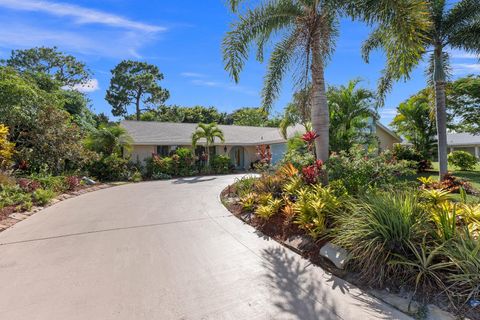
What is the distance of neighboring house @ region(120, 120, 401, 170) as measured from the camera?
20016 millimetres

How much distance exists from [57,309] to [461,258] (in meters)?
5.10

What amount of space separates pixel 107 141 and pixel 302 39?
14.3 metres

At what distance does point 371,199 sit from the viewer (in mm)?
4512

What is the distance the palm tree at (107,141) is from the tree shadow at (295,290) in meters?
15.6

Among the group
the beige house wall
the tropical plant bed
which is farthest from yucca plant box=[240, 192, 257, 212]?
the beige house wall

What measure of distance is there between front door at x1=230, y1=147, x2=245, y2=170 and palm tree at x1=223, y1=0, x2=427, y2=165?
1625 cm

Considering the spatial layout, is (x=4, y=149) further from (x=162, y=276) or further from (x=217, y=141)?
(x=217, y=141)

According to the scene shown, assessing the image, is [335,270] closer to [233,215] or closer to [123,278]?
[123,278]

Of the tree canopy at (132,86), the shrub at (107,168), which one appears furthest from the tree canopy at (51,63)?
the shrub at (107,168)

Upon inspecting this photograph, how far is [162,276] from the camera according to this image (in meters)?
4.01

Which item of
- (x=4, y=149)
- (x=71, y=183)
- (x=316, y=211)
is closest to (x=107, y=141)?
(x=71, y=183)

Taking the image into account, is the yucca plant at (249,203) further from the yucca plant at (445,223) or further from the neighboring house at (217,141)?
the neighboring house at (217,141)

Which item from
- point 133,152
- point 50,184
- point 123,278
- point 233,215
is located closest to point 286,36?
point 233,215

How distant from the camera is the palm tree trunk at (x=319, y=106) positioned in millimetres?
7367
